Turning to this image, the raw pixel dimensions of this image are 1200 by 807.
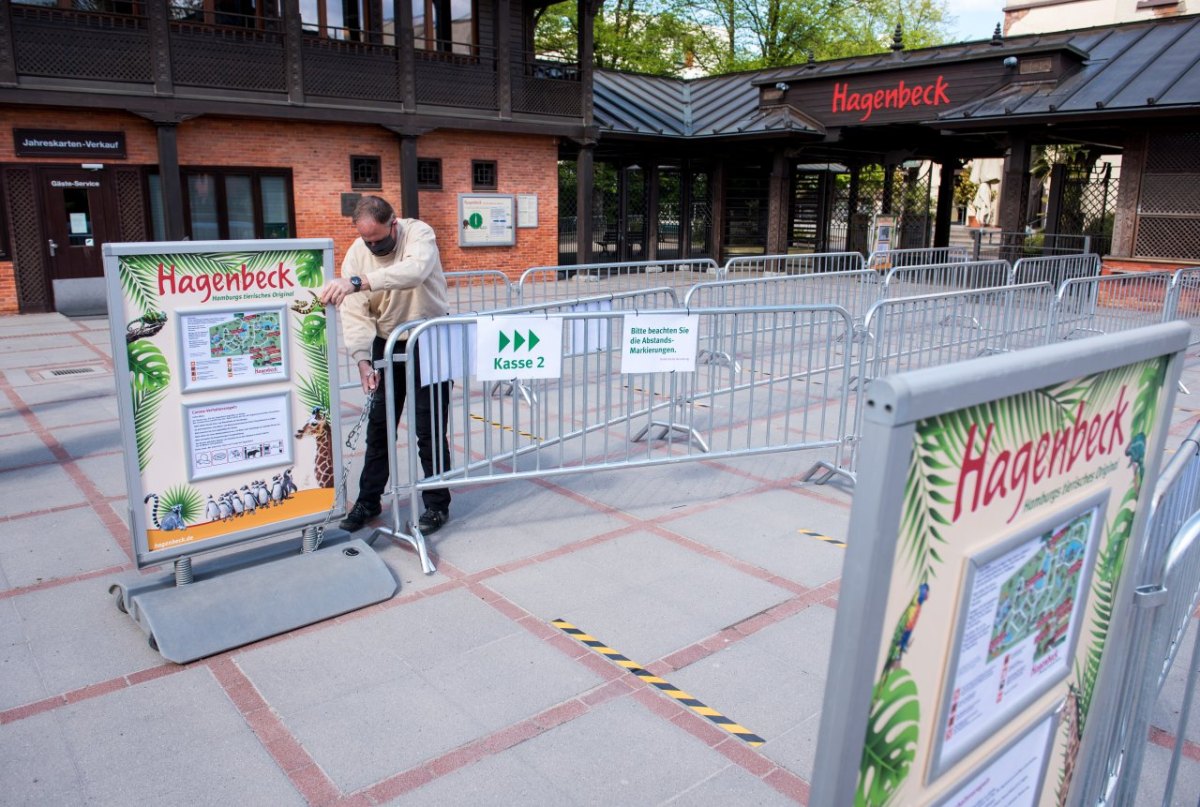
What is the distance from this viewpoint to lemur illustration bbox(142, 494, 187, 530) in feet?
14.3

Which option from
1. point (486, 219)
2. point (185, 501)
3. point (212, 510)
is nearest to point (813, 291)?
point (212, 510)

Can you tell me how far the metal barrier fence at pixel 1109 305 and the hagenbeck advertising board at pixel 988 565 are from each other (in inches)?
370

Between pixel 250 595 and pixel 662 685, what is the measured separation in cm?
210

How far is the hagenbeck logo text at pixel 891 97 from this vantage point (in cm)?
2008

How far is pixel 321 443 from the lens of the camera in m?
4.96

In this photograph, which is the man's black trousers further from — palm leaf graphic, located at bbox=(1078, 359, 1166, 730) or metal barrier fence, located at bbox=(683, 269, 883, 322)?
metal barrier fence, located at bbox=(683, 269, 883, 322)

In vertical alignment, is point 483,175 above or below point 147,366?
above

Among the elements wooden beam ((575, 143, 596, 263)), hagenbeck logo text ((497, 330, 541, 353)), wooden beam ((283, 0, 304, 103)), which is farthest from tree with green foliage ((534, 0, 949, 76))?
hagenbeck logo text ((497, 330, 541, 353))

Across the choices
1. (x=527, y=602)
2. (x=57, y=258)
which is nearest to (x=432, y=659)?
(x=527, y=602)

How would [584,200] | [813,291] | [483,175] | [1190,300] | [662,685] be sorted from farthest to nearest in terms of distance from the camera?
[584,200], [483,175], [813,291], [1190,300], [662,685]

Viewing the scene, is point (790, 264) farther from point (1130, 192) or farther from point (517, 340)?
point (517, 340)

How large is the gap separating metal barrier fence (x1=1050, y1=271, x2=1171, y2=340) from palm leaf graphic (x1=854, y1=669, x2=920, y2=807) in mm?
10028

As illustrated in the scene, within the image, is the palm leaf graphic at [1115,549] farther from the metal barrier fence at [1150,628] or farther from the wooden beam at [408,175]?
the wooden beam at [408,175]

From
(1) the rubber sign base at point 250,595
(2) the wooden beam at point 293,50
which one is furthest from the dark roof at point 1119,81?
(1) the rubber sign base at point 250,595
